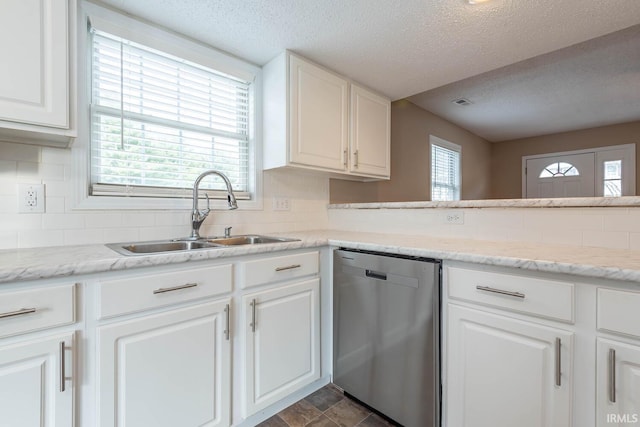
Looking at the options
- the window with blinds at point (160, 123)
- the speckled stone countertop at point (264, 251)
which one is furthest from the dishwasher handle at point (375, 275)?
the window with blinds at point (160, 123)

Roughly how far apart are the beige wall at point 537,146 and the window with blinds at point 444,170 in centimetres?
165

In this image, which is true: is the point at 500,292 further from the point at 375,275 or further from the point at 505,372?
the point at 375,275

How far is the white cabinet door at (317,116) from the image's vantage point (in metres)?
1.95

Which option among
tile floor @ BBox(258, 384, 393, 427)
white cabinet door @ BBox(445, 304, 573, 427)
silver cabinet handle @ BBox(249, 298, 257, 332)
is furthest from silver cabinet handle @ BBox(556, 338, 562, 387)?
silver cabinet handle @ BBox(249, 298, 257, 332)

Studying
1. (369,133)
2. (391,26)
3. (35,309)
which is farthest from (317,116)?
(35,309)

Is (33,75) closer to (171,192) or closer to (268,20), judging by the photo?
(171,192)

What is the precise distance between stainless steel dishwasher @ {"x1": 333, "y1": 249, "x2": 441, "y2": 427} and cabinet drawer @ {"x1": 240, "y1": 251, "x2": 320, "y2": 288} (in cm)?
15

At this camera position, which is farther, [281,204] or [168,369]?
[281,204]

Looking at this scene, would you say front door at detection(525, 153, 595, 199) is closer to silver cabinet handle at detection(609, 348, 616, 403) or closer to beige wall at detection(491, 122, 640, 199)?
beige wall at detection(491, 122, 640, 199)

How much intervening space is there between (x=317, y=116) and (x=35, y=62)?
1425 millimetres

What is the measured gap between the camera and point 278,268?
5.00 ft

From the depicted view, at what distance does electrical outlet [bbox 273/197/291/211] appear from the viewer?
7.29ft

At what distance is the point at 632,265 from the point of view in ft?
3.05

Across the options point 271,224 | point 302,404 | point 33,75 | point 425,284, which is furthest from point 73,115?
point 302,404
